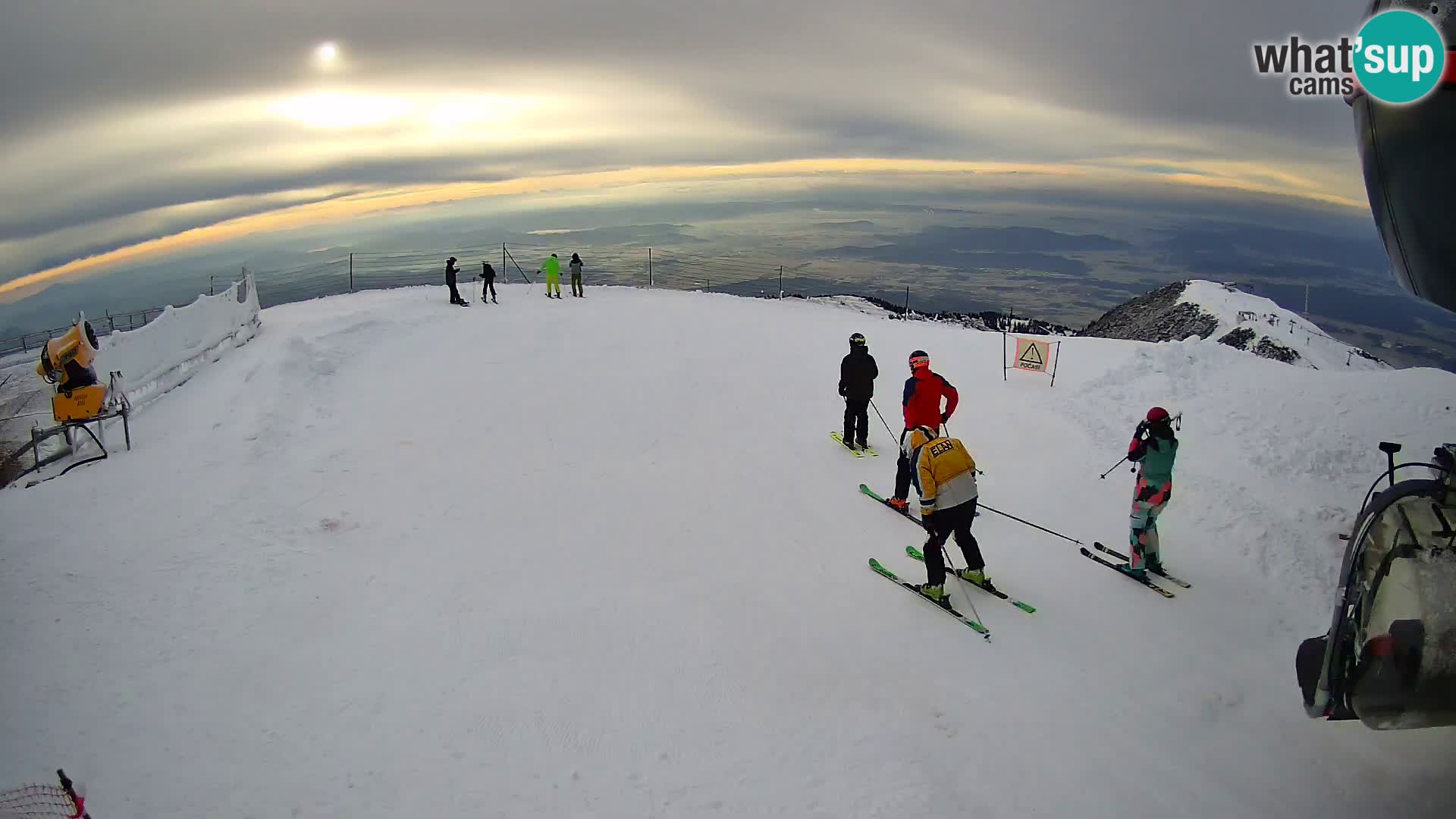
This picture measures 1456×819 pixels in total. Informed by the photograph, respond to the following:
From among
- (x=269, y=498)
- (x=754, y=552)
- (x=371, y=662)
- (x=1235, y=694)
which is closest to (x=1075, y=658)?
(x=1235, y=694)

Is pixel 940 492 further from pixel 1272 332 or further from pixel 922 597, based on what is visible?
pixel 1272 332

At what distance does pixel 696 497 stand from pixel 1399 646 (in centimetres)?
794

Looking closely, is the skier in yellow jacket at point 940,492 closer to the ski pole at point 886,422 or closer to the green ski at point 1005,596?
the green ski at point 1005,596

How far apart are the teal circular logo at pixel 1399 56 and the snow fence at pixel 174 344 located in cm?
1829

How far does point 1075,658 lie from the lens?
22.9 ft

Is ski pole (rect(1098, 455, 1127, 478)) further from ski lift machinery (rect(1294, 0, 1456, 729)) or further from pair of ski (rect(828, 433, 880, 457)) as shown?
ski lift machinery (rect(1294, 0, 1456, 729))

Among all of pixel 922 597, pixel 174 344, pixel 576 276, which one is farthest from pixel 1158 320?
pixel 174 344

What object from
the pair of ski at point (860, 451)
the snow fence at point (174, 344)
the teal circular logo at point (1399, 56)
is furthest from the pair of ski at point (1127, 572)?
the snow fence at point (174, 344)

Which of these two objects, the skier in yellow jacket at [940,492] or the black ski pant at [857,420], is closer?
the skier in yellow jacket at [940,492]

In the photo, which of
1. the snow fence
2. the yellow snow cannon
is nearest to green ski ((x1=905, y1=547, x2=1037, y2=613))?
the yellow snow cannon

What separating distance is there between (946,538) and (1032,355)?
10.2 metres

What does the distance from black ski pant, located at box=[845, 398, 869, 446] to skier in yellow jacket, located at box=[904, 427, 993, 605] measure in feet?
15.1

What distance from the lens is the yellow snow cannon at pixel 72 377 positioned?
11258mm

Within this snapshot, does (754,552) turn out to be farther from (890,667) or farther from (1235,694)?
(1235,694)
